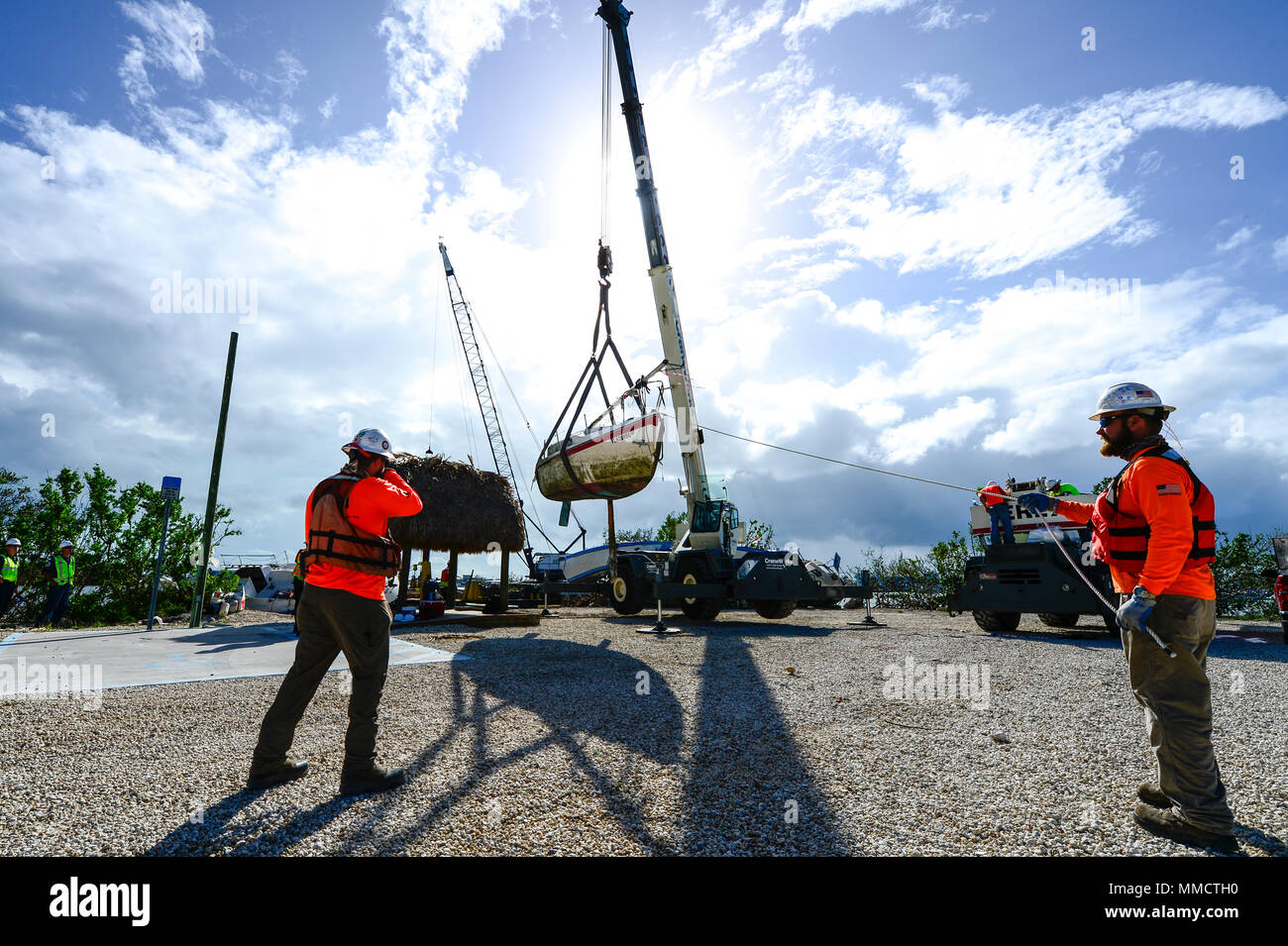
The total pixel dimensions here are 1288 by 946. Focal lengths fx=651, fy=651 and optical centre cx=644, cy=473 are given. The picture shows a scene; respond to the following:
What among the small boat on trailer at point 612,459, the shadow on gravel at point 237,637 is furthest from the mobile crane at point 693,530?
the shadow on gravel at point 237,637

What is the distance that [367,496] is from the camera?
394 centimetres

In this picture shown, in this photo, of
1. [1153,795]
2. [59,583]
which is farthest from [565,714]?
[59,583]

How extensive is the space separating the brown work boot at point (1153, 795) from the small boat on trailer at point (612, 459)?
985 centimetres

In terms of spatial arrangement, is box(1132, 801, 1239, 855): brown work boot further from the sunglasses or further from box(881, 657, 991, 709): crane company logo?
box(881, 657, 991, 709): crane company logo

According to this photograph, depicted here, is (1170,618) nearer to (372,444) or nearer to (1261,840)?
(1261,840)

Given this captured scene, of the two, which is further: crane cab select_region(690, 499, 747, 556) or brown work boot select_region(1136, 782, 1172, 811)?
crane cab select_region(690, 499, 747, 556)

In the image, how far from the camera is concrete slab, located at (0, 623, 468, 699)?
661cm

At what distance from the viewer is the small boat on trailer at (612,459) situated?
12.7m

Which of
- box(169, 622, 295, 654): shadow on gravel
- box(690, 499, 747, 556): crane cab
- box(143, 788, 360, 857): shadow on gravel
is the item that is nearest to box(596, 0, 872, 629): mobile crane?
box(690, 499, 747, 556): crane cab

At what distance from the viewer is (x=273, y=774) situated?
3688 millimetres

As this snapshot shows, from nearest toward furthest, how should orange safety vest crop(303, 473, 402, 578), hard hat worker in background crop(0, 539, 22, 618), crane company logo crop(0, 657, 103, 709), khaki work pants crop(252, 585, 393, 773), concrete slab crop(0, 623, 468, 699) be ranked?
1. khaki work pants crop(252, 585, 393, 773)
2. orange safety vest crop(303, 473, 402, 578)
3. crane company logo crop(0, 657, 103, 709)
4. concrete slab crop(0, 623, 468, 699)
5. hard hat worker in background crop(0, 539, 22, 618)

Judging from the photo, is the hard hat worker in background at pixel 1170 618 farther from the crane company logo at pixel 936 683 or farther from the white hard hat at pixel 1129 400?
the crane company logo at pixel 936 683

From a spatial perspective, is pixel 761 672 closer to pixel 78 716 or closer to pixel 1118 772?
pixel 1118 772
